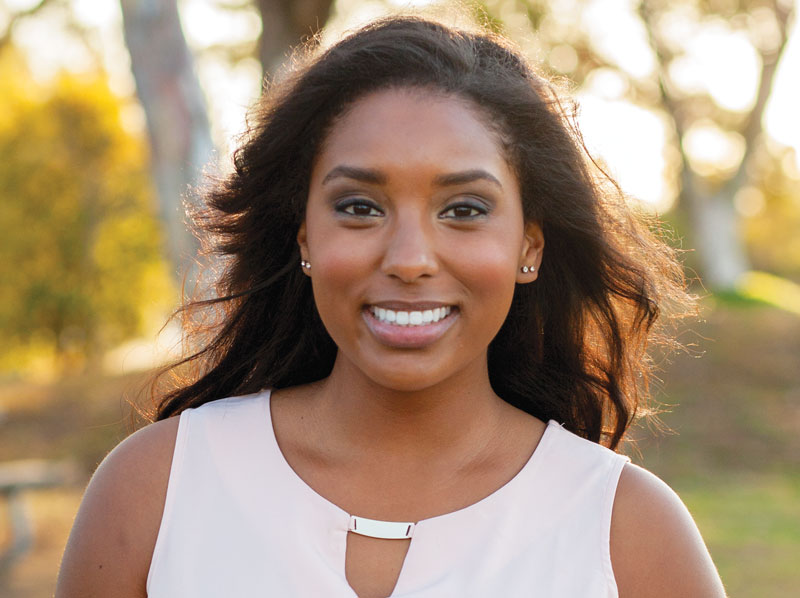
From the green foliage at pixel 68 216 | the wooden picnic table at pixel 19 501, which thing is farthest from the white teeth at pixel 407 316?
the green foliage at pixel 68 216

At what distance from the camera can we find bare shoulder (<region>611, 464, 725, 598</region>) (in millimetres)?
2117

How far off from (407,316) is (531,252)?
0.45 meters

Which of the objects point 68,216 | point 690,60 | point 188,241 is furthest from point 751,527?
point 68,216

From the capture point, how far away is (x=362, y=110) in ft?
7.40

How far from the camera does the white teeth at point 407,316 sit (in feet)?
6.88

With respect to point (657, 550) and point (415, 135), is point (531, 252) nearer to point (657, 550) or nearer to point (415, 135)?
point (415, 135)

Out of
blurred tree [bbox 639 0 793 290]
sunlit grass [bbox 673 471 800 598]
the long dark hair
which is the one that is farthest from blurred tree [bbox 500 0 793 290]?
the long dark hair

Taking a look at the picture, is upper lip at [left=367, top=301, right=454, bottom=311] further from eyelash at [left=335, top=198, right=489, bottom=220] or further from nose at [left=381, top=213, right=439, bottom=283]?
eyelash at [left=335, top=198, right=489, bottom=220]

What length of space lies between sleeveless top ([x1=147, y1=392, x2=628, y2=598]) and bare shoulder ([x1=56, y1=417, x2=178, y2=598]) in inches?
1.4

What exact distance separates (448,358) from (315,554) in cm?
47

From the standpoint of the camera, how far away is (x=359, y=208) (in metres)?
2.18

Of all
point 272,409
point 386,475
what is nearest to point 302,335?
point 272,409

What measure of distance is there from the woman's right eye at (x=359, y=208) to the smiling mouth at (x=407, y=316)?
7.7 inches

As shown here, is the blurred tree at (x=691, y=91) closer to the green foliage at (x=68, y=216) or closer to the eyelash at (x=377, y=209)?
the green foliage at (x=68, y=216)
